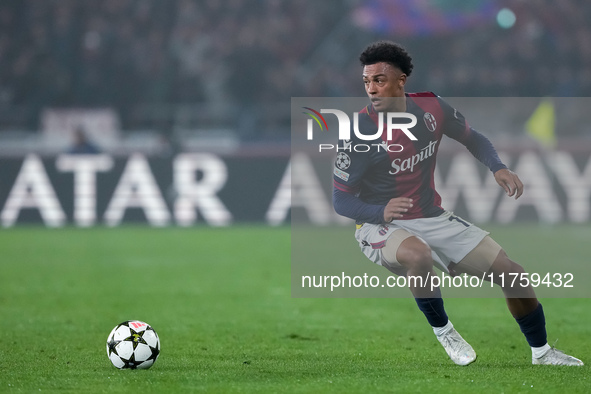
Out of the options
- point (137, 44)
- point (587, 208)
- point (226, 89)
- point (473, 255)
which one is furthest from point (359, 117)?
point (137, 44)

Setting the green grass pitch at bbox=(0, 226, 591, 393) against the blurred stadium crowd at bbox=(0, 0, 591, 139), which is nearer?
the green grass pitch at bbox=(0, 226, 591, 393)

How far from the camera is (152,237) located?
16734mm

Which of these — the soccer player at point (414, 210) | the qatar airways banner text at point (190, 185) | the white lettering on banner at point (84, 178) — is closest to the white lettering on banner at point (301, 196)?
the qatar airways banner text at point (190, 185)

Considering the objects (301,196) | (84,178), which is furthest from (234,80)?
(84,178)

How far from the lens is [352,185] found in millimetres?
5848

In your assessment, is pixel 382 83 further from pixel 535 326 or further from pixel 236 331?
pixel 236 331

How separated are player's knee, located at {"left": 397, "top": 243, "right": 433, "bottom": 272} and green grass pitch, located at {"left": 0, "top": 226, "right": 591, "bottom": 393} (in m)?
0.64

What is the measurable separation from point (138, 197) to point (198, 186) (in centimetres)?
121

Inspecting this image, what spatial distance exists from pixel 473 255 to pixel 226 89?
1642 centimetres

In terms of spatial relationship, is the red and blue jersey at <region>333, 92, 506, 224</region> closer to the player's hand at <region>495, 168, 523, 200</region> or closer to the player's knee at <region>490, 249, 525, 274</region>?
the player's hand at <region>495, 168, 523, 200</region>

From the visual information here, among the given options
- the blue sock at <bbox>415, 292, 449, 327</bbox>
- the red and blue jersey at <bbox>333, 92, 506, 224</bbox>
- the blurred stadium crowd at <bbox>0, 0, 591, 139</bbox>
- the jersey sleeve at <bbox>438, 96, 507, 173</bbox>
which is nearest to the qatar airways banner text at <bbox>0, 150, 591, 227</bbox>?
the blurred stadium crowd at <bbox>0, 0, 591, 139</bbox>

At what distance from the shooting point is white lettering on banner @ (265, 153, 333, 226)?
17.4 m

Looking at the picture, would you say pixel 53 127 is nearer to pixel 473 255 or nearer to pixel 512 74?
pixel 512 74

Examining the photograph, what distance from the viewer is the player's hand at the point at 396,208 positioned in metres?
5.68
